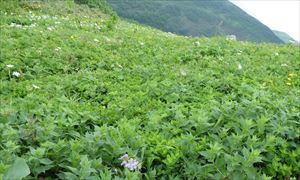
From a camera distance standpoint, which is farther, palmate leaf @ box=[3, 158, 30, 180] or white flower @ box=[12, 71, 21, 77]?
white flower @ box=[12, 71, 21, 77]

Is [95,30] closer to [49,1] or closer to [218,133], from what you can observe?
[218,133]

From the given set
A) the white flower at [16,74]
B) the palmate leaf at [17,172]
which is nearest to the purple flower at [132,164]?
the palmate leaf at [17,172]

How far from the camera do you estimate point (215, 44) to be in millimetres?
10102

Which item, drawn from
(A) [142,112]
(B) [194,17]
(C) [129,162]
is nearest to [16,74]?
(A) [142,112]

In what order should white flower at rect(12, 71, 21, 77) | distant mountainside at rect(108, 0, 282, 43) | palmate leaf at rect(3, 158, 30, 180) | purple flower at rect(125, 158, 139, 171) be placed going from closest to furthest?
palmate leaf at rect(3, 158, 30, 180) → purple flower at rect(125, 158, 139, 171) → white flower at rect(12, 71, 21, 77) → distant mountainside at rect(108, 0, 282, 43)

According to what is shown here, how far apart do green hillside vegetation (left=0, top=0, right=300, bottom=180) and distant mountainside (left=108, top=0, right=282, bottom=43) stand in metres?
101

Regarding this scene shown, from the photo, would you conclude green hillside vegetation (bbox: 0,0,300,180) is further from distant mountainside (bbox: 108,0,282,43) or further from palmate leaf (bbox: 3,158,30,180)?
distant mountainside (bbox: 108,0,282,43)

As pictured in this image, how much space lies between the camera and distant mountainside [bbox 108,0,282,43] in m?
119

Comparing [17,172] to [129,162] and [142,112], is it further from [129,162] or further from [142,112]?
[142,112]

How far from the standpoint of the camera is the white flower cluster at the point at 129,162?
3038 mm

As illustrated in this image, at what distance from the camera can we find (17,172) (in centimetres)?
268

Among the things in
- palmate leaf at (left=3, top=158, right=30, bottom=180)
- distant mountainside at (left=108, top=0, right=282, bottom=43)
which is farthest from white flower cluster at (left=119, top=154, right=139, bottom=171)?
distant mountainside at (left=108, top=0, right=282, bottom=43)

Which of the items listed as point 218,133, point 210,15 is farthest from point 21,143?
point 210,15

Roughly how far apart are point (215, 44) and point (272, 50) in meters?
1.58
